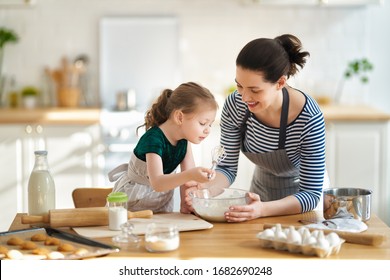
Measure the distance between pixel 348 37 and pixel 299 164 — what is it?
3.01 m

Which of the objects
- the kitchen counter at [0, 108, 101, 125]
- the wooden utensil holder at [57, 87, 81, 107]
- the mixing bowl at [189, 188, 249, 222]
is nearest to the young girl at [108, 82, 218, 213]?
the mixing bowl at [189, 188, 249, 222]

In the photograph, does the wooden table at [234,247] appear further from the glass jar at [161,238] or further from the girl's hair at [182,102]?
the girl's hair at [182,102]

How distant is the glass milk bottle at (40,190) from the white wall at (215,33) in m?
3.22

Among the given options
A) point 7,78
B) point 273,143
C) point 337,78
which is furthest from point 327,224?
point 7,78

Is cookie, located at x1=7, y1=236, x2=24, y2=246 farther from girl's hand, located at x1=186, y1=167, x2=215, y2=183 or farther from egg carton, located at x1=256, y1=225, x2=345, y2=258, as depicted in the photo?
egg carton, located at x1=256, y1=225, x2=345, y2=258

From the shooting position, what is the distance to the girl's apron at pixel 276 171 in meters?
3.19

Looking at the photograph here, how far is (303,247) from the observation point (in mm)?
2430

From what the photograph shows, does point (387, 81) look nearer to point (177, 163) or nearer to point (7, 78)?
point (7, 78)

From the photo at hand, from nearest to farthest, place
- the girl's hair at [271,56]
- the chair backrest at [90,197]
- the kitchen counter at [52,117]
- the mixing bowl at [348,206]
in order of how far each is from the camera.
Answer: the mixing bowl at [348,206], the girl's hair at [271,56], the chair backrest at [90,197], the kitchen counter at [52,117]

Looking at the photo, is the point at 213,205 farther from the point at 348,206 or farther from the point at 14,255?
the point at 14,255

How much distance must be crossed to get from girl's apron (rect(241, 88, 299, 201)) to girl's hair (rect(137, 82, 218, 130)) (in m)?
0.31

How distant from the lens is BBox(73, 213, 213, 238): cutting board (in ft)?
8.88

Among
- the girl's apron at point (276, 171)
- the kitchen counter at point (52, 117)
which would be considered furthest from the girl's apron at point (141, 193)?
the kitchen counter at point (52, 117)

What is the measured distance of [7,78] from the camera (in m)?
6.04
